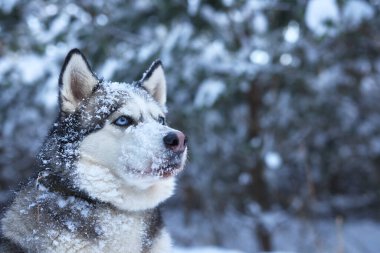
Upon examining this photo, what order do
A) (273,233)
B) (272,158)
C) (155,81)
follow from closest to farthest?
1. (155,81)
2. (272,158)
3. (273,233)

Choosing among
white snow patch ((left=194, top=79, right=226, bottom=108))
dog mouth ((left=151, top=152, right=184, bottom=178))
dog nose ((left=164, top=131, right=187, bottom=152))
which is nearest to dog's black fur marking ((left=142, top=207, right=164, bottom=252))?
dog mouth ((left=151, top=152, right=184, bottom=178))

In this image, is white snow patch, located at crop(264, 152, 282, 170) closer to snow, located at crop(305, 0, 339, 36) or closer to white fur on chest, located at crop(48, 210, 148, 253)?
snow, located at crop(305, 0, 339, 36)

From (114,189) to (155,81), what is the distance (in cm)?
99

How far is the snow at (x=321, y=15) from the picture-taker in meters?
5.09

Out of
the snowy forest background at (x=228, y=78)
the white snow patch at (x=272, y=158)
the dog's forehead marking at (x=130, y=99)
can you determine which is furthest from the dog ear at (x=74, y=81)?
the white snow patch at (x=272, y=158)

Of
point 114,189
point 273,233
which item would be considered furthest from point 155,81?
point 273,233

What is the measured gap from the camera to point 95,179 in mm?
2445

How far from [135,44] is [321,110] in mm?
3414

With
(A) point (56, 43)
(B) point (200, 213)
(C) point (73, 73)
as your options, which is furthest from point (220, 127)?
(C) point (73, 73)

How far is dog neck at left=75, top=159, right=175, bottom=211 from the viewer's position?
2.44m

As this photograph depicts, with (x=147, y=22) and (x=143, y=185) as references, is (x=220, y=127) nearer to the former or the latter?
(x=147, y=22)

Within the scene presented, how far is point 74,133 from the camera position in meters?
2.53

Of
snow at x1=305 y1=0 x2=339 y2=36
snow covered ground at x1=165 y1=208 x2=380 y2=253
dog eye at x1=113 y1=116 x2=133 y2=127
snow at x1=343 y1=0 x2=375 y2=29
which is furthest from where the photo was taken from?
snow covered ground at x1=165 y1=208 x2=380 y2=253

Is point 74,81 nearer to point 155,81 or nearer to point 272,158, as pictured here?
point 155,81
